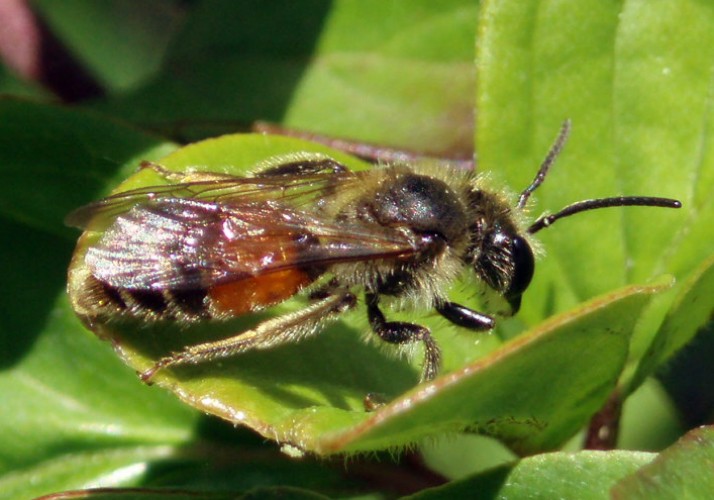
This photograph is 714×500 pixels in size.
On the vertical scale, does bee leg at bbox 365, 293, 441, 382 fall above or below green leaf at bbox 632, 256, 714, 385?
below

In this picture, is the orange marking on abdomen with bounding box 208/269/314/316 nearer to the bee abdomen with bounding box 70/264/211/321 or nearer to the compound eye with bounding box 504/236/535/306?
the bee abdomen with bounding box 70/264/211/321

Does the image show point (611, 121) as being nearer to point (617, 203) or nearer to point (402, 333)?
point (617, 203)

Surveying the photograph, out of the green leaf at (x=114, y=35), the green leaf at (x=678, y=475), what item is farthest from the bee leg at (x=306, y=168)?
the green leaf at (x=114, y=35)

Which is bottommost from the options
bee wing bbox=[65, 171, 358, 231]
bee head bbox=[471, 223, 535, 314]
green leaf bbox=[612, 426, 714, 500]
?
bee wing bbox=[65, 171, 358, 231]

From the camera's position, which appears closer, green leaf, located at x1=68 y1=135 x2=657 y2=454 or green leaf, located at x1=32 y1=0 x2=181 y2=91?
green leaf, located at x1=68 y1=135 x2=657 y2=454

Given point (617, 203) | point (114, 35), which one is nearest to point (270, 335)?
point (617, 203)

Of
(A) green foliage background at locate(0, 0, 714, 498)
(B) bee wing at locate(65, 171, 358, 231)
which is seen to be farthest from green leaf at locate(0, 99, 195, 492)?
(B) bee wing at locate(65, 171, 358, 231)

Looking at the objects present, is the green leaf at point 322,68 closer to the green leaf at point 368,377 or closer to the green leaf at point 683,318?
Result: the green leaf at point 368,377
